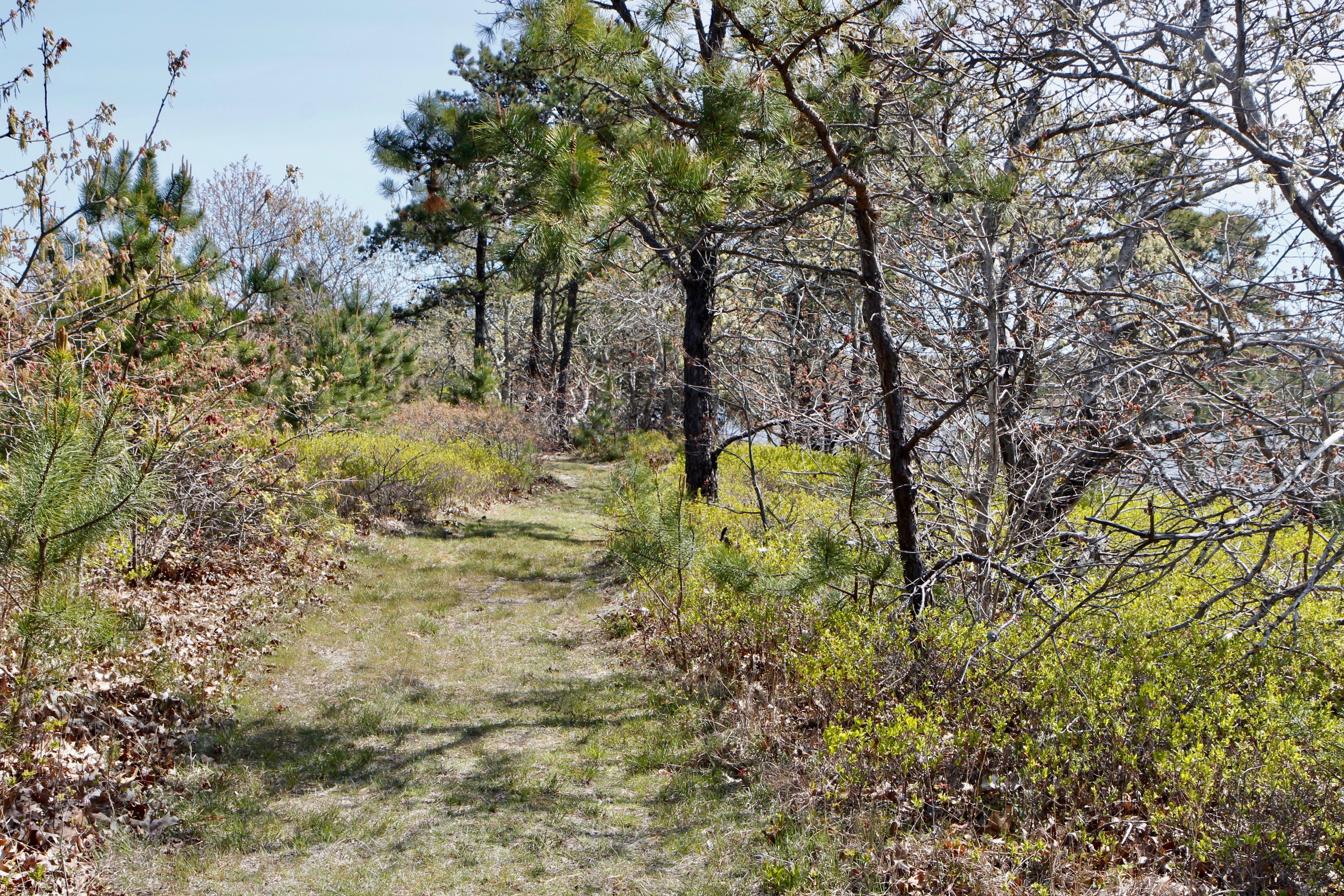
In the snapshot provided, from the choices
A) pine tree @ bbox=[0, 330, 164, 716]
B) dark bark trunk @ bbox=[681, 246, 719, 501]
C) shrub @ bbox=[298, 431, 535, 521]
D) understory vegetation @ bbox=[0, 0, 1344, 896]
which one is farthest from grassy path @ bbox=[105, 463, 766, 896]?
dark bark trunk @ bbox=[681, 246, 719, 501]

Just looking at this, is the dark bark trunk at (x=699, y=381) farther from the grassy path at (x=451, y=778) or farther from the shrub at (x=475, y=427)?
the shrub at (x=475, y=427)

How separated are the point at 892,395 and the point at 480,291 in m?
15.1

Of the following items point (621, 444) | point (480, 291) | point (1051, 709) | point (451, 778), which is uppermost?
point (480, 291)

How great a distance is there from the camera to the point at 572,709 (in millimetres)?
5535

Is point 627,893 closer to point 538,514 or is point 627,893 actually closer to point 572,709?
point 572,709

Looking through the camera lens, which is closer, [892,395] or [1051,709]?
[1051,709]

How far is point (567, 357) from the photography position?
2239 cm

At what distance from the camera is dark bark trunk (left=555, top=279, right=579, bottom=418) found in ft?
67.1

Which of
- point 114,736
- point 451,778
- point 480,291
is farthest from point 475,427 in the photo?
point 114,736

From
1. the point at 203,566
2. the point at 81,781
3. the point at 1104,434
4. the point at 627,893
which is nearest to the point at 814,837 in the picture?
the point at 627,893

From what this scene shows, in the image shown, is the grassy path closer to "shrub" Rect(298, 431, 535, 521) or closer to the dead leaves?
the dead leaves

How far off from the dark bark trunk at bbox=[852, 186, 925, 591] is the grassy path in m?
1.65

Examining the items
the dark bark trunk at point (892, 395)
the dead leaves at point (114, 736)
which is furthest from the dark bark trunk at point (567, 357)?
the dark bark trunk at point (892, 395)

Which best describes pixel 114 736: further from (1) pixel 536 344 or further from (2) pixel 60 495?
(1) pixel 536 344
